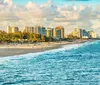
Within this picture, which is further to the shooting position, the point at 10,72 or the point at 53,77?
the point at 10,72

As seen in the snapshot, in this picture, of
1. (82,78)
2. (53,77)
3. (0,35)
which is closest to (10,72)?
(53,77)

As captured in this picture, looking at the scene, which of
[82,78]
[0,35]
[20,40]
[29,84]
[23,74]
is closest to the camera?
[29,84]

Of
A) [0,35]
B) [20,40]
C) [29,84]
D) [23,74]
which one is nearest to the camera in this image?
[29,84]

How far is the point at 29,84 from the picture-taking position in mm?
37469

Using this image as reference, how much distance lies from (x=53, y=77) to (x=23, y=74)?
4.21 metres

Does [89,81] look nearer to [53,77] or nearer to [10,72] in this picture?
[53,77]

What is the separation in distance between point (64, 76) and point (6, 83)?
802 centimetres

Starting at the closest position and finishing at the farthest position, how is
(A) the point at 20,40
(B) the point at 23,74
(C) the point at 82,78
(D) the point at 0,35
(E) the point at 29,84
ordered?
(E) the point at 29,84, (C) the point at 82,78, (B) the point at 23,74, (D) the point at 0,35, (A) the point at 20,40

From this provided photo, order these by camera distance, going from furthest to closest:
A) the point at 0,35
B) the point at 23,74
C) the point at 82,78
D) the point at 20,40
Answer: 1. the point at 20,40
2. the point at 0,35
3. the point at 23,74
4. the point at 82,78

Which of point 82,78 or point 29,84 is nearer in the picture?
point 29,84

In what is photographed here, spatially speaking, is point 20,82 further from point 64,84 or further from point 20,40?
point 20,40

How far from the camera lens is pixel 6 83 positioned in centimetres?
3788

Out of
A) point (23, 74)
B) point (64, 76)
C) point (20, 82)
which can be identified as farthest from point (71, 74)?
point (20, 82)

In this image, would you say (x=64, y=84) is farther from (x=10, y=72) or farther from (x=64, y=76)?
(x=10, y=72)
